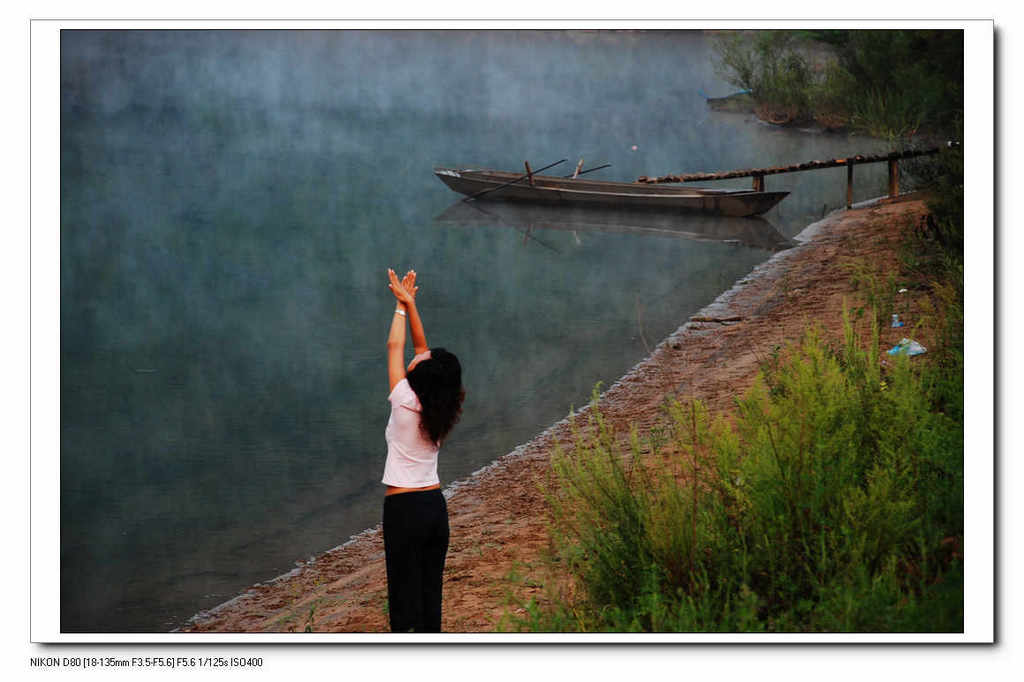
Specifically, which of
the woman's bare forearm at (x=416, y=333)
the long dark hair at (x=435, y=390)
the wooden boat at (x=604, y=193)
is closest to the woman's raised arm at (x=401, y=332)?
the woman's bare forearm at (x=416, y=333)

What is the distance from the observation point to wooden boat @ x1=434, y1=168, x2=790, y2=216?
16.9ft

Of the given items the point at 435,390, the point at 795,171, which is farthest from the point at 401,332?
the point at 795,171

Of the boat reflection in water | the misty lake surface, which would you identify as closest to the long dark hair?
the misty lake surface

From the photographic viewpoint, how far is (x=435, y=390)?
270 cm

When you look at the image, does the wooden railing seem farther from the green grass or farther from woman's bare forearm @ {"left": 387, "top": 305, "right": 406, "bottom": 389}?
woman's bare forearm @ {"left": 387, "top": 305, "right": 406, "bottom": 389}

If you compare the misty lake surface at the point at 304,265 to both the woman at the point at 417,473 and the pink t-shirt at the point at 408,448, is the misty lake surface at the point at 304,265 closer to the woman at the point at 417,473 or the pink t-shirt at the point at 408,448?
the woman at the point at 417,473

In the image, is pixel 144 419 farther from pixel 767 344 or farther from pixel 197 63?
pixel 767 344

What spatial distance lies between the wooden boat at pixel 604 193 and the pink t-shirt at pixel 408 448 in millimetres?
2591

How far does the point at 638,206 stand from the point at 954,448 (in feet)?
8.44

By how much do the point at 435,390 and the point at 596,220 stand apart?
9.21ft

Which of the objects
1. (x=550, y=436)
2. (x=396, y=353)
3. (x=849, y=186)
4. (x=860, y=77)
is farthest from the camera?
(x=849, y=186)

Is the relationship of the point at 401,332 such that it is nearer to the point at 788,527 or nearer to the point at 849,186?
the point at 788,527

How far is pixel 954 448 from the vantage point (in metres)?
3.35

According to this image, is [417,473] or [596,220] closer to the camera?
[417,473]
